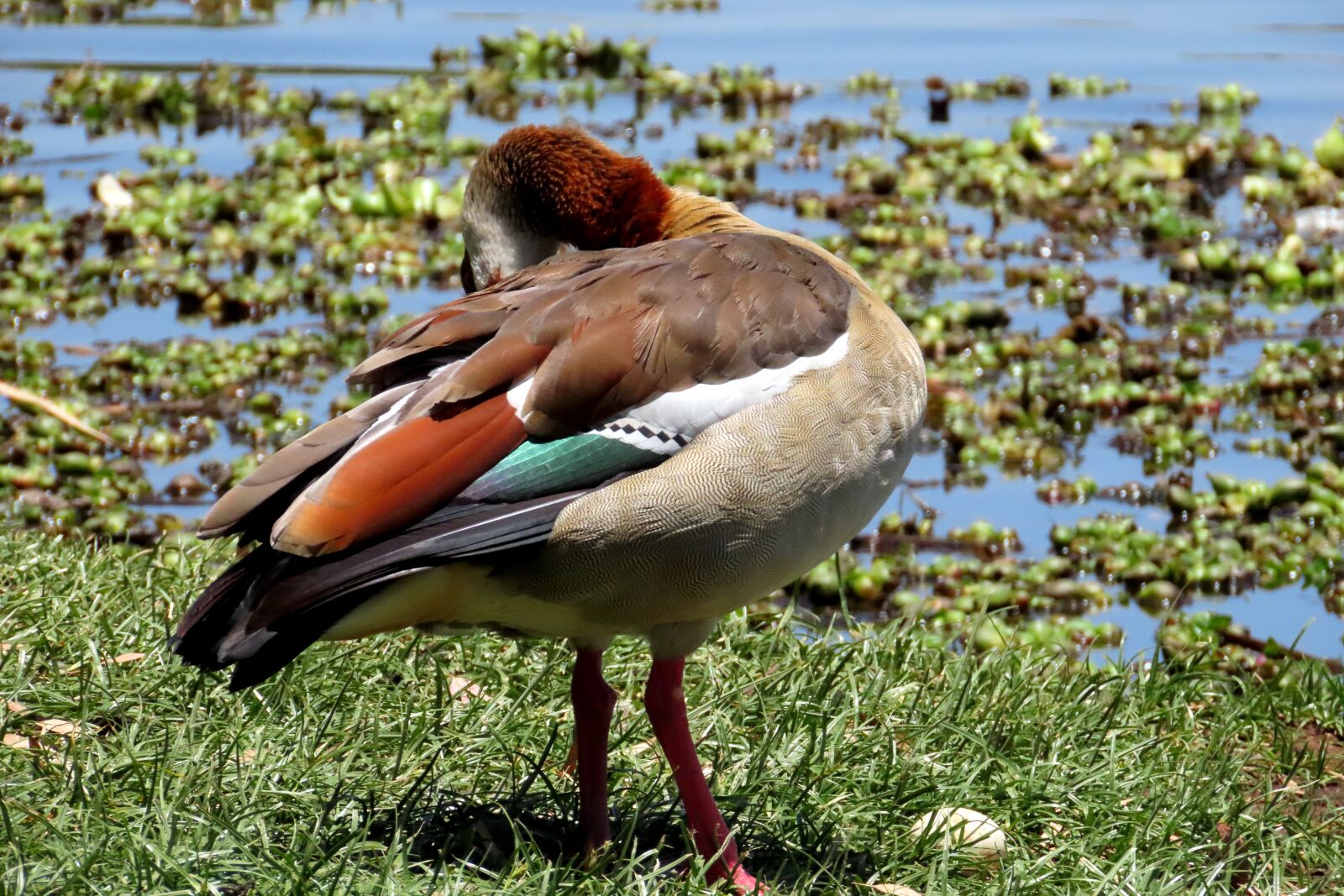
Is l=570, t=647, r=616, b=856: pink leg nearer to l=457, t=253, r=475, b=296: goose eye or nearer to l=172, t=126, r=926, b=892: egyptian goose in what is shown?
l=172, t=126, r=926, b=892: egyptian goose

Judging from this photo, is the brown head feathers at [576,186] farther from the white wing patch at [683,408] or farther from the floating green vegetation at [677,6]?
the floating green vegetation at [677,6]

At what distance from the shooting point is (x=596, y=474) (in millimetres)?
3186

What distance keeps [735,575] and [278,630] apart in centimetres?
82

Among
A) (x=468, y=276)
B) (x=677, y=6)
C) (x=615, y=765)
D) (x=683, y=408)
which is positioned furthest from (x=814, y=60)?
(x=683, y=408)

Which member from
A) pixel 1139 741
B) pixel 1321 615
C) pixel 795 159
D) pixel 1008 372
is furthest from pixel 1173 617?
pixel 795 159

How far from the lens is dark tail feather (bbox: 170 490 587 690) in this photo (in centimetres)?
296

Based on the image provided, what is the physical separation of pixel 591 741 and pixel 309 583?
0.81 m

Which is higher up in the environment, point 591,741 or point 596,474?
point 596,474

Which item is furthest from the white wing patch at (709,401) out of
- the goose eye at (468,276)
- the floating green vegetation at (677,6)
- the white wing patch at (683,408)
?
the floating green vegetation at (677,6)

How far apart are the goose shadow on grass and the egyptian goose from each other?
0.46 feet

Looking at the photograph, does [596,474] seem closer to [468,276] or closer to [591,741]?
[591,741]

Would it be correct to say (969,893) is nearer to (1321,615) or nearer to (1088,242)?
(1321,615)

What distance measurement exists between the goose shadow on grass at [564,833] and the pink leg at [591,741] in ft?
0.14

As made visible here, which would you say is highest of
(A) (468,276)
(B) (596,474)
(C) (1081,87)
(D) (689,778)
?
(A) (468,276)
